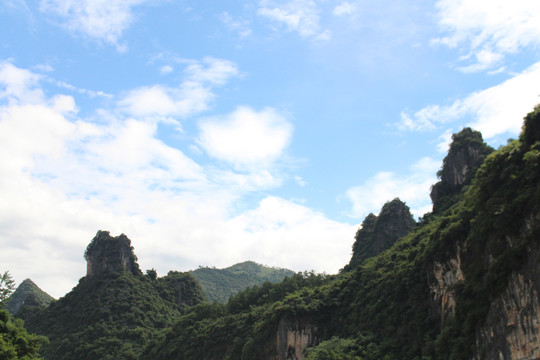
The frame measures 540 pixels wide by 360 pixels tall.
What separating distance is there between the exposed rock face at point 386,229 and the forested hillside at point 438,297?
25.1 ft

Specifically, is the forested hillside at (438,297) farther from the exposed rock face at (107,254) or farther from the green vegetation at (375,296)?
the exposed rock face at (107,254)

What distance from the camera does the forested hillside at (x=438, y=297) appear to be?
64.0ft

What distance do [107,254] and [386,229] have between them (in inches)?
1932

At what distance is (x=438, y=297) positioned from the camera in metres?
28.1

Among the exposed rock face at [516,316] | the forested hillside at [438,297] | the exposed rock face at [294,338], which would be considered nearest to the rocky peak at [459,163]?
the forested hillside at [438,297]

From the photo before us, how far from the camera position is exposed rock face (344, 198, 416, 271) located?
60406mm

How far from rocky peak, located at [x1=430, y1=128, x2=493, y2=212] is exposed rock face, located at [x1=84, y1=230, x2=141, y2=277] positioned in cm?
5464

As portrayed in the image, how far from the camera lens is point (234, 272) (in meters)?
155

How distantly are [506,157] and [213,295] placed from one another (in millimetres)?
108584

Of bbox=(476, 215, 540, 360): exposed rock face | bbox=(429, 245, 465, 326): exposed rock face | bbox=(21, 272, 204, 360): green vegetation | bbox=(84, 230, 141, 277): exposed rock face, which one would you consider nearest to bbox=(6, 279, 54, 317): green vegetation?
bbox=(21, 272, 204, 360): green vegetation

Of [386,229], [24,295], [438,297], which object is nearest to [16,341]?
[438,297]

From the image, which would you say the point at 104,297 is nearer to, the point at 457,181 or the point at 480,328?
the point at 457,181

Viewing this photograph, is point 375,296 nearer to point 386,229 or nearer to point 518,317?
point 518,317

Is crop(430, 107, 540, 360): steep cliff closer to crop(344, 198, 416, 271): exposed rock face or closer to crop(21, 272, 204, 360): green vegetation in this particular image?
crop(344, 198, 416, 271): exposed rock face
